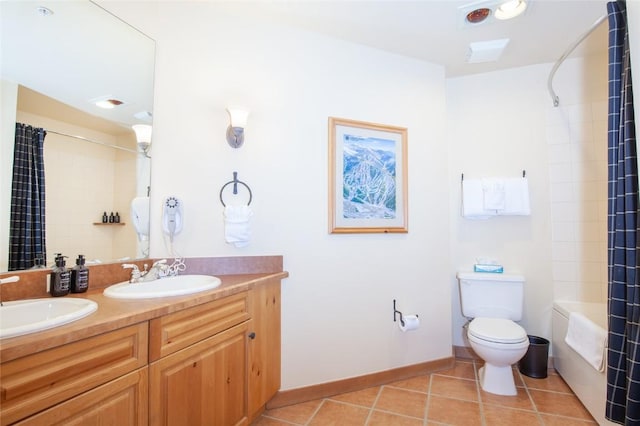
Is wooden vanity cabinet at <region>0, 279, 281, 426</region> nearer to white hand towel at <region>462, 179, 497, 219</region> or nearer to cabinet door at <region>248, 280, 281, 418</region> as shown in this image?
cabinet door at <region>248, 280, 281, 418</region>

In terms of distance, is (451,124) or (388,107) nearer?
(388,107)

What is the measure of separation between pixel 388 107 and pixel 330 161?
67 cm

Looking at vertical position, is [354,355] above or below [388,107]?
below

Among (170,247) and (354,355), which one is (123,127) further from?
(354,355)

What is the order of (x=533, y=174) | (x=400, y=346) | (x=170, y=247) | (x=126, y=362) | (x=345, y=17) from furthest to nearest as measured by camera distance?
(x=533, y=174) → (x=400, y=346) → (x=345, y=17) → (x=170, y=247) → (x=126, y=362)

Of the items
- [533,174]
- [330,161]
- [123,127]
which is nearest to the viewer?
[123,127]

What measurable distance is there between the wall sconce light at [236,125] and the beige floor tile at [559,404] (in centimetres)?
251

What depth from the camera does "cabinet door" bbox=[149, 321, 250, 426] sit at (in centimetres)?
110

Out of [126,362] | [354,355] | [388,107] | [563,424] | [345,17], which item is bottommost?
[563,424]

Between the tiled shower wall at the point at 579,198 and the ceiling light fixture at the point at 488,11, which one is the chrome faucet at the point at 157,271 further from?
the tiled shower wall at the point at 579,198

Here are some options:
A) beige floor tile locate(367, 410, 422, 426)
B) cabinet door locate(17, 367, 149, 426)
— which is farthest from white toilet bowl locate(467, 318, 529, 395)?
cabinet door locate(17, 367, 149, 426)

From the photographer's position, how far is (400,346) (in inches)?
86.3

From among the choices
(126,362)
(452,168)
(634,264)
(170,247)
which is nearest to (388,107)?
(452,168)

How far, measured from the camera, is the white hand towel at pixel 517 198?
2346 mm
